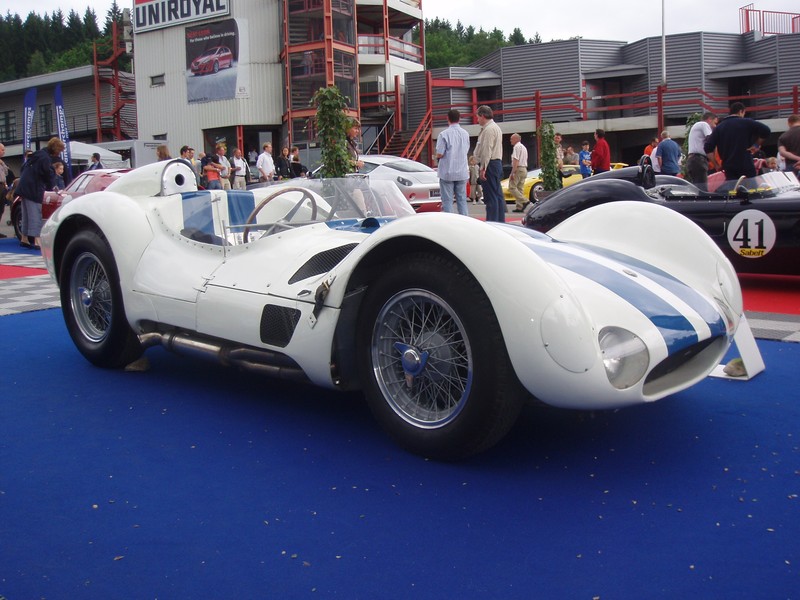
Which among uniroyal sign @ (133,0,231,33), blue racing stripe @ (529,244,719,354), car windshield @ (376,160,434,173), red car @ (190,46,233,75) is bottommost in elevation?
blue racing stripe @ (529,244,719,354)

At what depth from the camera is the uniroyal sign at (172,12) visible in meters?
31.5

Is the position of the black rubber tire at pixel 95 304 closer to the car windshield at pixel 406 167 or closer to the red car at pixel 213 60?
the car windshield at pixel 406 167

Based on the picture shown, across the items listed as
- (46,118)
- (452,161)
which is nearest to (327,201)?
(452,161)

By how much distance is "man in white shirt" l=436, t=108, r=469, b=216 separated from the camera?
1040 cm

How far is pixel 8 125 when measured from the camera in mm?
45531

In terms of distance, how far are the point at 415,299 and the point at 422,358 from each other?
22 centimetres

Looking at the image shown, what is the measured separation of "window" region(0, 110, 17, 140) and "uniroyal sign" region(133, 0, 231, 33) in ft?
50.4

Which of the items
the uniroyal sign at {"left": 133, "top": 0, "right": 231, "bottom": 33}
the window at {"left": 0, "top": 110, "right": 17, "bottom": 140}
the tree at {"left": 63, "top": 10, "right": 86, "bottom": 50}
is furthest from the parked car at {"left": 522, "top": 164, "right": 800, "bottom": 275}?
the tree at {"left": 63, "top": 10, "right": 86, "bottom": 50}

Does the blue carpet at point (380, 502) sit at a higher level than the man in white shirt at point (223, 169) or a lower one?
lower

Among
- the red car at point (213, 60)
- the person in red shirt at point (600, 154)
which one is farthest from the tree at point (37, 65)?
the person in red shirt at point (600, 154)

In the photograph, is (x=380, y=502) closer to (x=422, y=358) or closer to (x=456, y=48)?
(x=422, y=358)

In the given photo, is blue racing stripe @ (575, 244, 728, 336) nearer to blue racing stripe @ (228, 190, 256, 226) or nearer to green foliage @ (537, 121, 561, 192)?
blue racing stripe @ (228, 190, 256, 226)

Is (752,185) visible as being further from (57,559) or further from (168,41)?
(168,41)

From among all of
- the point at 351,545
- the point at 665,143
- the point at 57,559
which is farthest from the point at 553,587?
the point at 665,143
